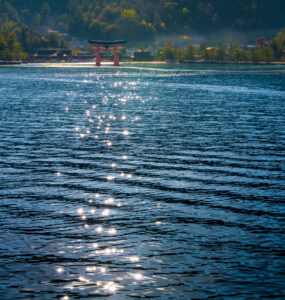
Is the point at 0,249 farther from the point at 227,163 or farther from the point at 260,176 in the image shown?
the point at 227,163

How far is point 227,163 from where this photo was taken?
1123 inches

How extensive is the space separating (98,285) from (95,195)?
8.70m

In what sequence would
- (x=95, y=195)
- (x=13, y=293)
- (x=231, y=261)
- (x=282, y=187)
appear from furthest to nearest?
1. (x=282, y=187)
2. (x=95, y=195)
3. (x=231, y=261)
4. (x=13, y=293)

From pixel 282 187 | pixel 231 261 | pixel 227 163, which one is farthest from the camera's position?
pixel 227 163

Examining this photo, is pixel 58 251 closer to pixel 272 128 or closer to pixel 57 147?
pixel 57 147

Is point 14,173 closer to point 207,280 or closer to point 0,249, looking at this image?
point 0,249

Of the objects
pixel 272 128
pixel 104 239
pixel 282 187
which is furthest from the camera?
pixel 272 128

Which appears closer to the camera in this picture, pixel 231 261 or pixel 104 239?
pixel 231 261

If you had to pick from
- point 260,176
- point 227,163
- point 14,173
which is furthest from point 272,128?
point 14,173

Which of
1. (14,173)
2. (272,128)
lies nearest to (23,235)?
(14,173)

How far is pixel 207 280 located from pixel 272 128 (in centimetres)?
3321

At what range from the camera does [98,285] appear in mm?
12938

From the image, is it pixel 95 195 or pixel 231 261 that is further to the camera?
pixel 95 195

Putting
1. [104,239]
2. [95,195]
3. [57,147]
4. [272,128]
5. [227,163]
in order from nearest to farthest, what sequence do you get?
[104,239], [95,195], [227,163], [57,147], [272,128]
